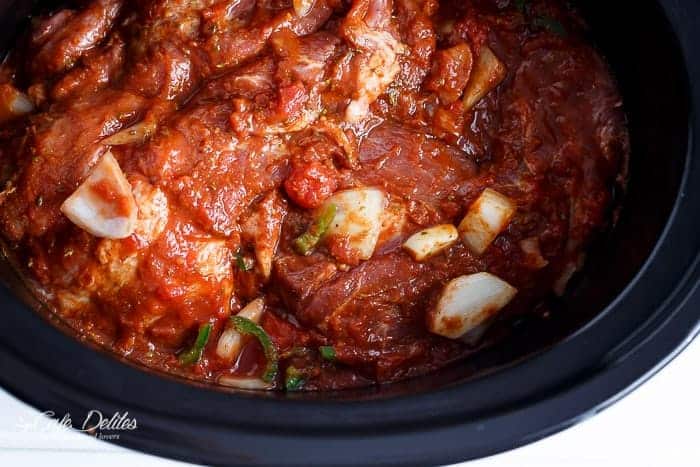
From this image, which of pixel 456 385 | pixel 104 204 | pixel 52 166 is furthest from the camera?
pixel 52 166

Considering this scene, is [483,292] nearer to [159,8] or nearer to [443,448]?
[443,448]

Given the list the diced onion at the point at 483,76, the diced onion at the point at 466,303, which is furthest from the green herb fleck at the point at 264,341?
the diced onion at the point at 483,76

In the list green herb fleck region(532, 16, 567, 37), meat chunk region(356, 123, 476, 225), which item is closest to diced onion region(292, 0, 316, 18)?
meat chunk region(356, 123, 476, 225)

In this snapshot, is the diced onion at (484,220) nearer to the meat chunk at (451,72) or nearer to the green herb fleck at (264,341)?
the meat chunk at (451,72)

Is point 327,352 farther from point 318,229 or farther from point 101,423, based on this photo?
point 101,423

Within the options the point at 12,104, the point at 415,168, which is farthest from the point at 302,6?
the point at 12,104

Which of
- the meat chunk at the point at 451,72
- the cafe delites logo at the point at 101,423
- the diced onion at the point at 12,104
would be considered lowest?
the cafe delites logo at the point at 101,423
